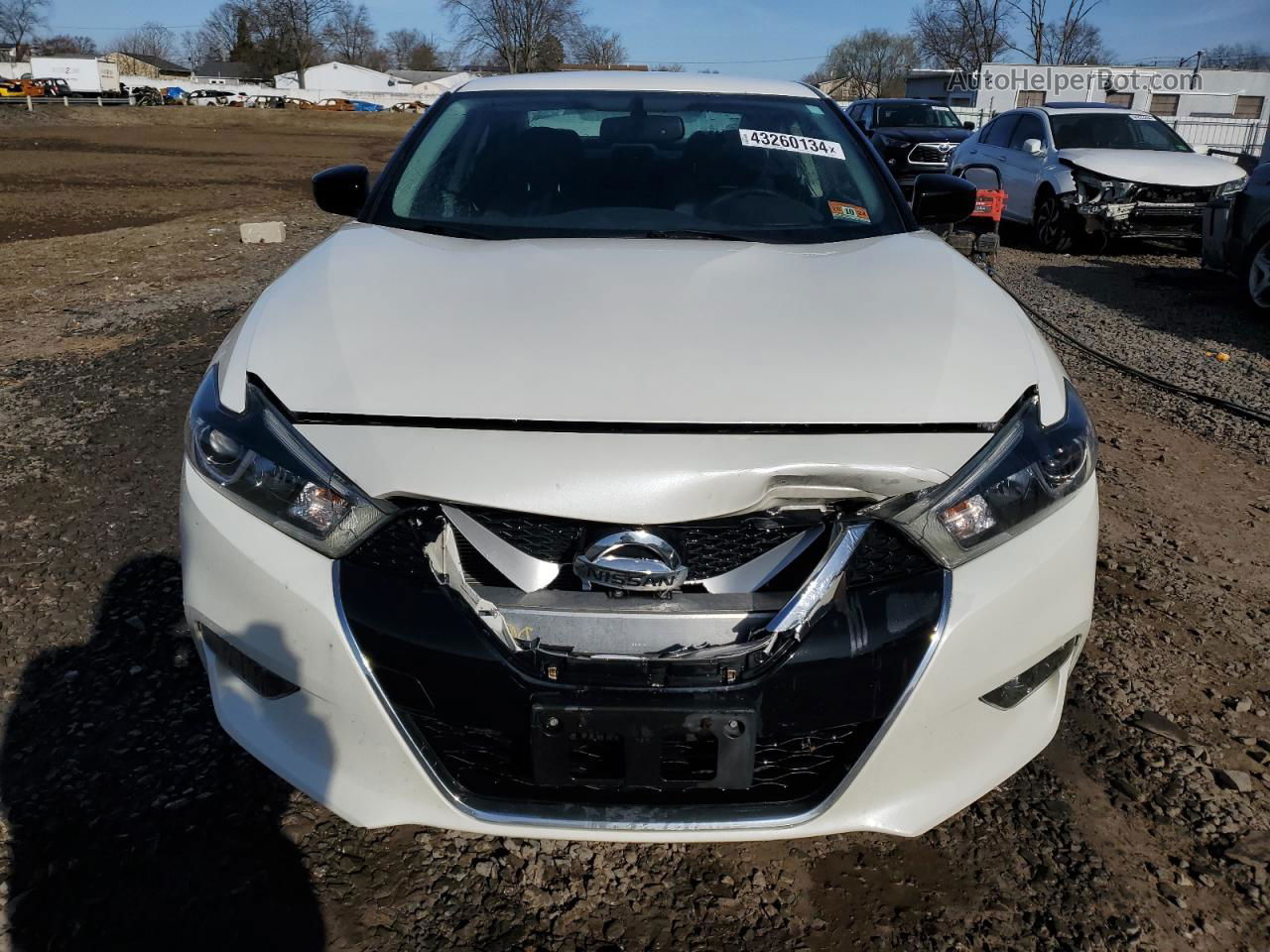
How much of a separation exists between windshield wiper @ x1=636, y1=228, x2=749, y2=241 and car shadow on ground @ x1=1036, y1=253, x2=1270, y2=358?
4.97m

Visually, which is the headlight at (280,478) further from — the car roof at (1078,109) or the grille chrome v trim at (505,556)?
the car roof at (1078,109)

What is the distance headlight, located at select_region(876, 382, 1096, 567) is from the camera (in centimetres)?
162

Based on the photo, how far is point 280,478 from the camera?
65.1 inches

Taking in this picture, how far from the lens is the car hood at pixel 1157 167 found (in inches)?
368

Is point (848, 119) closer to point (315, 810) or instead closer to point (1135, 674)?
point (1135, 674)

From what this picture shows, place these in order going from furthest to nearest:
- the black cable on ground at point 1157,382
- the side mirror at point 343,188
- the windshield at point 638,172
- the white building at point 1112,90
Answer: the white building at point 1112,90
the black cable on ground at point 1157,382
the side mirror at point 343,188
the windshield at point 638,172

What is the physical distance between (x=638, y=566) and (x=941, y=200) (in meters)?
2.17

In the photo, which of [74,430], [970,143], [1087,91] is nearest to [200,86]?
[1087,91]

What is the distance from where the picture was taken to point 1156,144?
1045 cm

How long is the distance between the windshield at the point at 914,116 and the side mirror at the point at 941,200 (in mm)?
15858

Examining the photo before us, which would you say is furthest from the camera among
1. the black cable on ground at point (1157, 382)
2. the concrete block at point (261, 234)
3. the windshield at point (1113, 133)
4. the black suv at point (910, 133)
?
the black suv at point (910, 133)

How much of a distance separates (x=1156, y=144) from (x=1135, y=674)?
A: 974 cm

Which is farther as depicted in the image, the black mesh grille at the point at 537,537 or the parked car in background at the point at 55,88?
the parked car in background at the point at 55,88

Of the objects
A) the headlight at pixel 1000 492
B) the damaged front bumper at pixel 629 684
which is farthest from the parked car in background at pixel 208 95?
the headlight at pixel 1000 492
